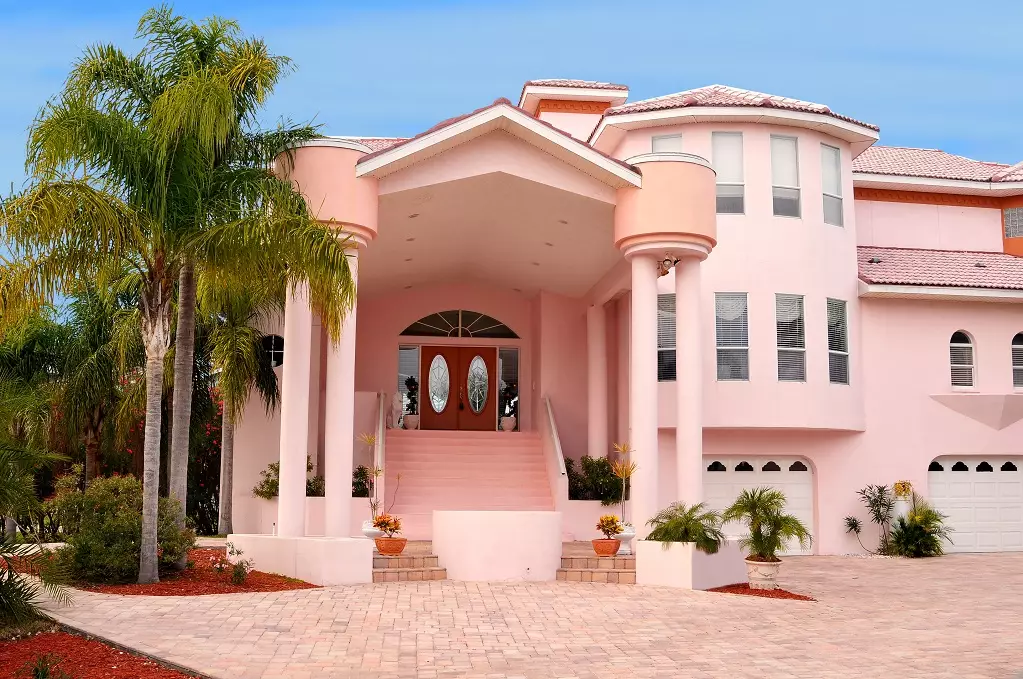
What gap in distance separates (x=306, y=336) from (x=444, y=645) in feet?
20.3

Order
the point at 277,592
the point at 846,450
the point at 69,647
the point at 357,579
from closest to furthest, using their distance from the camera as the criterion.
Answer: the point at 69,647 < the point at 277,592 < the point at 357,579 < the point at 846,450

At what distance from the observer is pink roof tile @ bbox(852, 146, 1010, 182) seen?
78.5 ft

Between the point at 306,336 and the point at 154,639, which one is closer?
the point at 154,639

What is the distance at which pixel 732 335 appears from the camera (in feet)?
66.1

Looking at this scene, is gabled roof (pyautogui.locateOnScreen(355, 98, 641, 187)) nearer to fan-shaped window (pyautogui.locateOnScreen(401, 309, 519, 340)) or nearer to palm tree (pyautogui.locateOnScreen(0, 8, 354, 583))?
palm tree (pyautogui.locateOnScreen(0, 8, 354, 583))

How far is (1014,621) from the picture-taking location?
38.5ft

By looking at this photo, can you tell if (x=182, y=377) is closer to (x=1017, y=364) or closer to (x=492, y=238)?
(x=492, y=238)

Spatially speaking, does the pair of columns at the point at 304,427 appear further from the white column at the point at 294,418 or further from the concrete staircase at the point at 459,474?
the concrete staircase at the point at 459,474

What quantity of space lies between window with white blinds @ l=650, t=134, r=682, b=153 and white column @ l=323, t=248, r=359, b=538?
8.41m

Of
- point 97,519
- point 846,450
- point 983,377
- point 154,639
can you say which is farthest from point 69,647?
point 983,377

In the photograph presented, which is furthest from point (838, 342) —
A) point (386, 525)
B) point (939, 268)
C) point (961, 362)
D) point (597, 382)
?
point (386, 525)

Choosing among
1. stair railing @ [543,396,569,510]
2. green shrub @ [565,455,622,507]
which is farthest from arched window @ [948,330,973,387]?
stair railing @ [543,396,569,510]

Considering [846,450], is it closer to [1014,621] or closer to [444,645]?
[1014,621]

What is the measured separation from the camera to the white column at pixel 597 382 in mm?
20719
